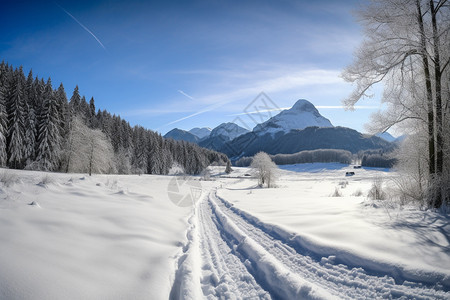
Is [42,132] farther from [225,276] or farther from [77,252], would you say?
[225,276]

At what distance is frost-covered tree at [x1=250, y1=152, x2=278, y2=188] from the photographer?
4281 centimetres

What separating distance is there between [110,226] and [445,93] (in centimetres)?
1308

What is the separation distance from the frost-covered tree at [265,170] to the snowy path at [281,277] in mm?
37657

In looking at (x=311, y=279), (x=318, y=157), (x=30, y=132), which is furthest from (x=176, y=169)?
(x=318, y=157)

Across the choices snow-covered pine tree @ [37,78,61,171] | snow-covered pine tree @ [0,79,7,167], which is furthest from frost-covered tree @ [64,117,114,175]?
snow-covered pine tree @ [0,79,7,167]

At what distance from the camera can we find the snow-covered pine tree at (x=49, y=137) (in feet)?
93.2

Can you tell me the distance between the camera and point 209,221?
9562 mm

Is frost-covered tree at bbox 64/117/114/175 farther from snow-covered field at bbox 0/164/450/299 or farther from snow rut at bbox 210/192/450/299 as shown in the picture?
snow rut at bbox 210/192/450/299

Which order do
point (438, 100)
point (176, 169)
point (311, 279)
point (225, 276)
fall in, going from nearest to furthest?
point (311, 279), point (225, 276), point (438, 100), point (176, 169)

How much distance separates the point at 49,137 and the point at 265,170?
3804cm

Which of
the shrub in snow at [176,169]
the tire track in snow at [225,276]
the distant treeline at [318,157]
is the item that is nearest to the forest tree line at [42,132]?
the shrub in snow at [176,169]

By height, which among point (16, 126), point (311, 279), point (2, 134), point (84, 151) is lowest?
point (311, 279)

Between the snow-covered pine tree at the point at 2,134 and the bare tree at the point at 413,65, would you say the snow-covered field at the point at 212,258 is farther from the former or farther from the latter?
the snow-covered pine tree at the point at 2,134

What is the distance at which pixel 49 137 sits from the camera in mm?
29062
